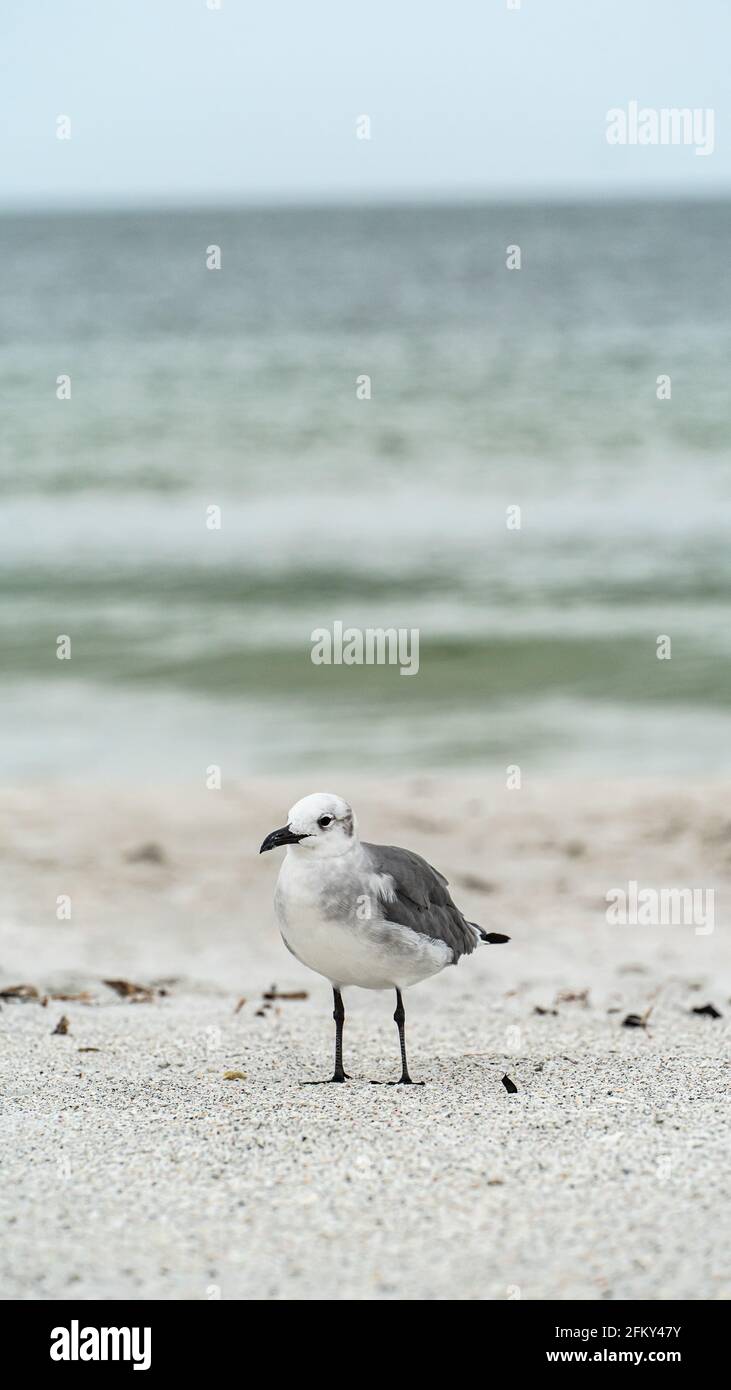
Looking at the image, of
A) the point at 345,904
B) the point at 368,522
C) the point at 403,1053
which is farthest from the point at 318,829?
the point at 368,522

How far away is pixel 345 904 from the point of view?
3746 millimetres

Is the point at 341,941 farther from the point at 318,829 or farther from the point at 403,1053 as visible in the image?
the point at 403,1053

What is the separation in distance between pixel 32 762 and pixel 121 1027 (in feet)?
17.2

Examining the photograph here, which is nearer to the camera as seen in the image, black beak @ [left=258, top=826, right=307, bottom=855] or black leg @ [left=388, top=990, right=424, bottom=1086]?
black beak @ [left=258, top=826, right=307, bottom=855]

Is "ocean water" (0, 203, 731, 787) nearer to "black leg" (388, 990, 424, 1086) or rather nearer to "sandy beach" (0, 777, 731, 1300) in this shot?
"sandy beach" (0, 777, 731, 1300)

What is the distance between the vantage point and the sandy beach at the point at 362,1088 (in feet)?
9.59

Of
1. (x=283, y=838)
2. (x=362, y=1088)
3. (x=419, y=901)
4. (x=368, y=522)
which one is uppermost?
(x=368, y=522)

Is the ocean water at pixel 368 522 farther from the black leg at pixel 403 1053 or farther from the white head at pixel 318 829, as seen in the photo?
the white head at pixel 318 829

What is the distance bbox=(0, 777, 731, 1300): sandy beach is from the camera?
2922 millimetres

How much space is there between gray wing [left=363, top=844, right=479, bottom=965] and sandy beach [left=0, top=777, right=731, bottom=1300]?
412 millimetres

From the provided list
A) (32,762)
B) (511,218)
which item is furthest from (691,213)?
(32,762)

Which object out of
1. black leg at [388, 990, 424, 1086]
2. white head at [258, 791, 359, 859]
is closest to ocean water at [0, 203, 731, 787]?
A: black leg at [388, 990, 424, 1086]

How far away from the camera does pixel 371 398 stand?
22.3m

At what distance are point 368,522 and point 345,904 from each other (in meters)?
13.6
